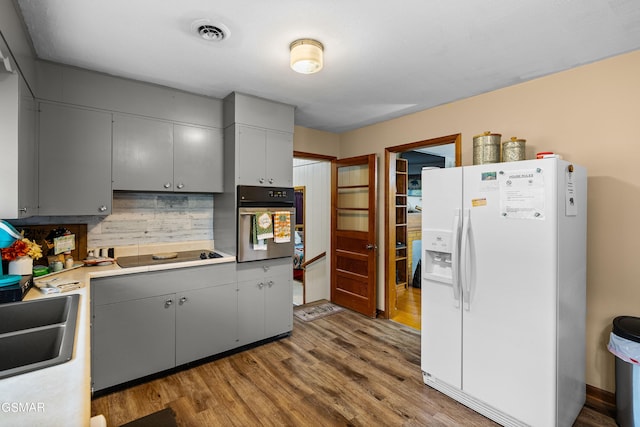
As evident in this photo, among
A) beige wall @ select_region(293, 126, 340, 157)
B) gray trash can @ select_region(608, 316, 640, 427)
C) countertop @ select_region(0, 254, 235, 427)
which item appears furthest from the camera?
beige wall @ select_region(293, 126, 340, 157)

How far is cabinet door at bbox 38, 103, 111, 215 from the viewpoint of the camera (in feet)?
7.54

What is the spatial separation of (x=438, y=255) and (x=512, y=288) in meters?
0.57

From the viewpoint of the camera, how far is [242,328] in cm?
301

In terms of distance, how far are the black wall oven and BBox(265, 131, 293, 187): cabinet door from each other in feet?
0.32

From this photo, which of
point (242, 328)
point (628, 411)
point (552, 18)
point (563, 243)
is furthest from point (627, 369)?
point (242, 328)

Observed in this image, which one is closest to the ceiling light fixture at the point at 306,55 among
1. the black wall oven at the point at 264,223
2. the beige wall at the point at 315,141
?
the black wall oven at the point at 264,223

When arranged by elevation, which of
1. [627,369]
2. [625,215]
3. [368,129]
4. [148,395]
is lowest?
[148,395]

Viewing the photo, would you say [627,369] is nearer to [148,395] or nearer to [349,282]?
[349,282]

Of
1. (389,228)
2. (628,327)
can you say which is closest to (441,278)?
(628,327)

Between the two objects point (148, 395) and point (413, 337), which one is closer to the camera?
point (148, 395)

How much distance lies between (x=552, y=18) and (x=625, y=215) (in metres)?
1.45

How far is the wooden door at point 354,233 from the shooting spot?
3934 mm

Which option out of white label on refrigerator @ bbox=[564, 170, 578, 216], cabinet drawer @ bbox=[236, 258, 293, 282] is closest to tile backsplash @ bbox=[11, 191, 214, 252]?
cabinet drawer @ bbox=[236, 258, 293, 282]

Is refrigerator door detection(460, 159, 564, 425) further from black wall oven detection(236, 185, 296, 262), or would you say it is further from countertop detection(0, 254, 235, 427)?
countertop detection(0, 254, 235, 427)
